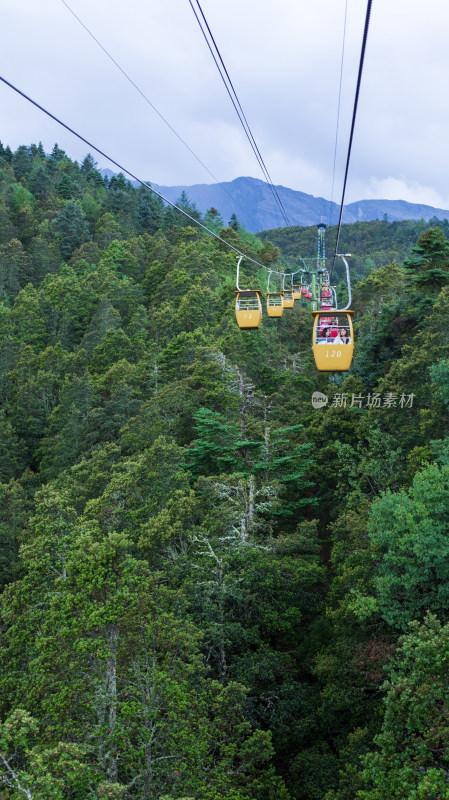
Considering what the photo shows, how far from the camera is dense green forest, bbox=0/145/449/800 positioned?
10.8 metres

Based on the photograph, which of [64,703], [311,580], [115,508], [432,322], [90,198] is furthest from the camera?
[90,198]

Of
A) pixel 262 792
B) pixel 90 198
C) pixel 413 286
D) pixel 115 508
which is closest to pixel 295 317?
pixel 413 286

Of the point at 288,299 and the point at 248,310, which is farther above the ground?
the point at 288,299

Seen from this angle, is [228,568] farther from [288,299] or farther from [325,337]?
[288,299]

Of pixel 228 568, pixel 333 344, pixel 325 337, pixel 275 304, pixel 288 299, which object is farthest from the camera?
pixel 288 299

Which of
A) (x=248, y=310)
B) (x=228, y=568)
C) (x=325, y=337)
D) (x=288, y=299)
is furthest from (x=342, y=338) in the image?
(x=288, y=299)

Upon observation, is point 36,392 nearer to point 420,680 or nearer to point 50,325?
point 50,325

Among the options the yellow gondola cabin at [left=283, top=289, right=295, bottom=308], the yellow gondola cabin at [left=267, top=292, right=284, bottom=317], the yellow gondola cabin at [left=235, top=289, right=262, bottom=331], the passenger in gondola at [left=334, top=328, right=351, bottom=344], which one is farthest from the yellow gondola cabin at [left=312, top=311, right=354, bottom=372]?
the yellow gondola cabin at [left=283, top=289, right=295, bottom=308]

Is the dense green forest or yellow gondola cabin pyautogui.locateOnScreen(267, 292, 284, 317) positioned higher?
yellow gondola cabin pyautogui.locateOnScreen(267, 292, 284, 317)

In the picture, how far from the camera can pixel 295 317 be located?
172 feet

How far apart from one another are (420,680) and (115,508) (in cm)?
1479

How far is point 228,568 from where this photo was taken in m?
18.0

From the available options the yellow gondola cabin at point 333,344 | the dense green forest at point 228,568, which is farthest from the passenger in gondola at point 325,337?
the dense green forest at point 228,568

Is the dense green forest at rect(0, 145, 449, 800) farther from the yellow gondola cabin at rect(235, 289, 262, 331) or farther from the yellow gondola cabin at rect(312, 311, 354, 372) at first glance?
the yellow gondola cabin at rect(235, 289, 262, 331)
